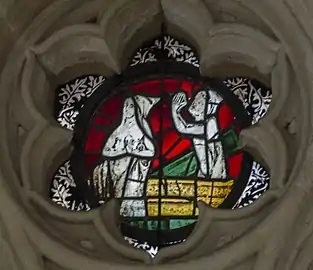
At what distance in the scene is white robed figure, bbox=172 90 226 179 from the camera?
3242mm

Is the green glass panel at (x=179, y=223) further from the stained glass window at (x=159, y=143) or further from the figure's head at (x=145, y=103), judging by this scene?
the figure's head at (x=145, y=103)

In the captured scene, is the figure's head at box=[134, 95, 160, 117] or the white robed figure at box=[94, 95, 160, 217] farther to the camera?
the figure's head at box=[134, 95, 160, 117]

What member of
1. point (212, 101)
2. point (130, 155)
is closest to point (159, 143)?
point (130, 155)

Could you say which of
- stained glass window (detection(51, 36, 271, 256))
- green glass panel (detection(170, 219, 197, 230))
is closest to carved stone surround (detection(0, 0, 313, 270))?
stained glass window (detection(51, 36, 271, 256))

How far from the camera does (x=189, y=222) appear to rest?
3148mm

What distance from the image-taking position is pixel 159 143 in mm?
3297

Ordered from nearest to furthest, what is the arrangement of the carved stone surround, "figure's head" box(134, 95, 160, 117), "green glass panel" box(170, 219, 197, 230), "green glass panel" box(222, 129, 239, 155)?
the carved stone surround < "green glass panel" box(170, 219, 197, 230) < "green glass panel" box(222, 129, 239, 155) < "figure's head" box(134, 95, 160, 117)

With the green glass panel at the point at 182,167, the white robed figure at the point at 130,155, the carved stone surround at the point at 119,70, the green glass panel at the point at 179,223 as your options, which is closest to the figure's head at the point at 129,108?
the white robed figure at the point at 130,155

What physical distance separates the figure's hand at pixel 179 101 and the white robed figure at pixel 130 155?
6cm

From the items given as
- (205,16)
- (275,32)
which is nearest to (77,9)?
(205,16)

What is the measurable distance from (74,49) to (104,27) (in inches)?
4.5

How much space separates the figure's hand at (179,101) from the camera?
11.0 feet

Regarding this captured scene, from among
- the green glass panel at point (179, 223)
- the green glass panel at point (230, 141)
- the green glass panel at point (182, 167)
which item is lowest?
the green glass panel at point (179, 223)

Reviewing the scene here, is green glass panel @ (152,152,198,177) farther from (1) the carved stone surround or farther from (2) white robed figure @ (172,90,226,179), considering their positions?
(1) the carved stone surround
